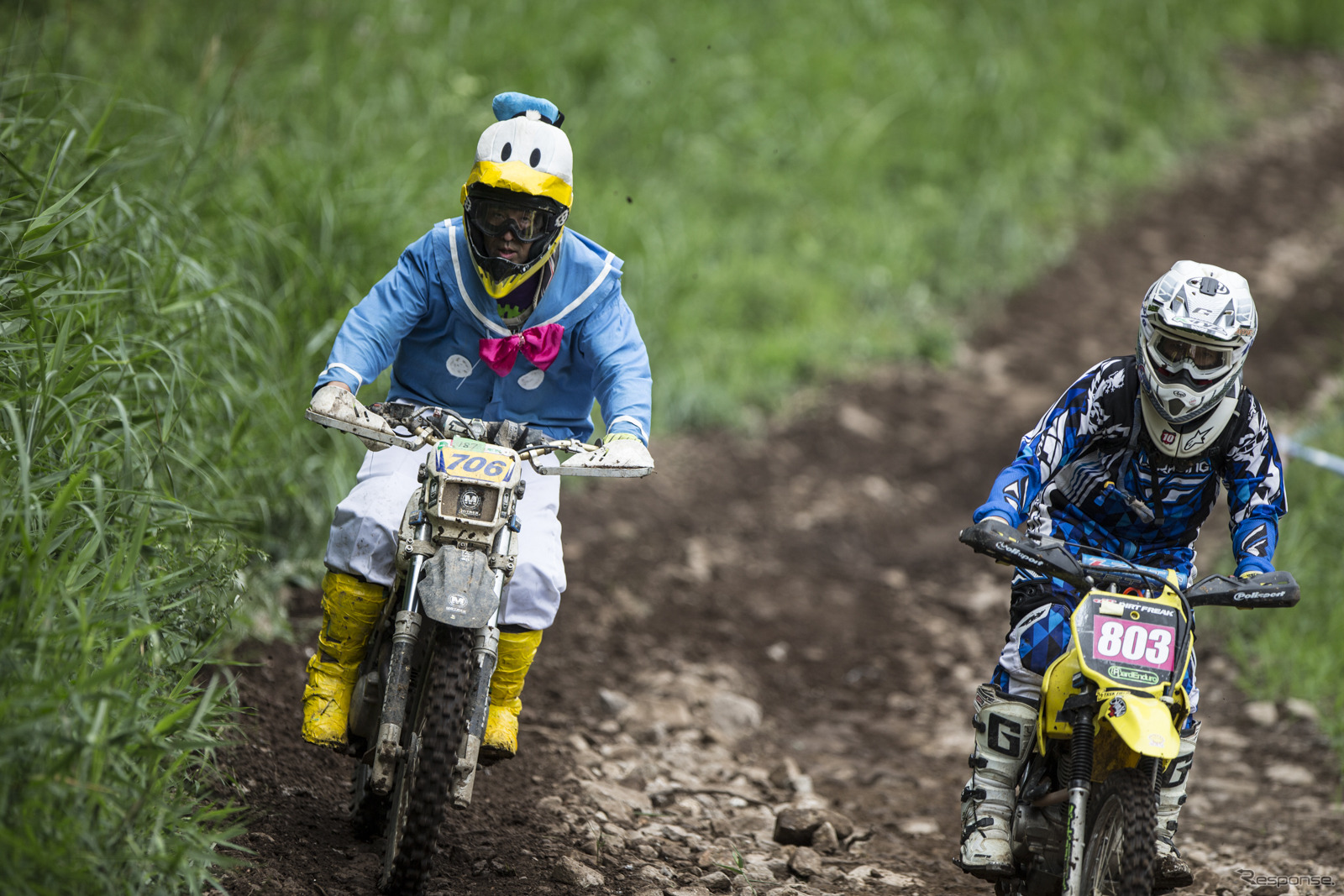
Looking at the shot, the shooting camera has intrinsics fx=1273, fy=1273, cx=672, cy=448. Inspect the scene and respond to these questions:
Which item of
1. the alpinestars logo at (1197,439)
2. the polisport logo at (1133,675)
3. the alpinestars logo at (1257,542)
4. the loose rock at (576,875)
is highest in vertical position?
the alpinestars logo at (1197,439)

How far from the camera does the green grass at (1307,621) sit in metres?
5.74

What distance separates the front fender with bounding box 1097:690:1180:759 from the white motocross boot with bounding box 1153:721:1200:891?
414 mm

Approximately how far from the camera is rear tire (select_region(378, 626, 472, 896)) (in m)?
3.10

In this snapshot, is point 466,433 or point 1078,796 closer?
point 1078,796

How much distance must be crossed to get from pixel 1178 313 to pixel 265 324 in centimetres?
370

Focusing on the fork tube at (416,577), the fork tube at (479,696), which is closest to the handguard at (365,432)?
the fork tube at (416,577)

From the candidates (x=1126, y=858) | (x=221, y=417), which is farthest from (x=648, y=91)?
(x=1126, y=858)

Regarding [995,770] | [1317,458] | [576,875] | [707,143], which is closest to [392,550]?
[576,875]

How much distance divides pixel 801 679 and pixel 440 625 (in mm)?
3209

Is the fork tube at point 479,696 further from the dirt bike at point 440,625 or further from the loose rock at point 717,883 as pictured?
the loose rock at point 717,883

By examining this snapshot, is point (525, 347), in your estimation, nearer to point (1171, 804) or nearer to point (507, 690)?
point (507, 690)

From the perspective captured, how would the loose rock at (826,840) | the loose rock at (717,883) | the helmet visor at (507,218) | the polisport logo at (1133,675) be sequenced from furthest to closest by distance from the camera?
the loose rock at (826,840) → the loose rock at (717,883) → the helmet visor at (507,218) → the polisport logo at (1133,675)

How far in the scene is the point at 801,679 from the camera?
20.1 ft

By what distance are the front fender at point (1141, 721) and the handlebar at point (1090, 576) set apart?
308mm
